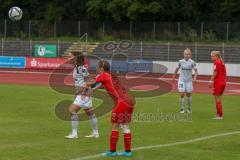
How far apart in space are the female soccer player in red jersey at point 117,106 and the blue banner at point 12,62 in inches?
1512

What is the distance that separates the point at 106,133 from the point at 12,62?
3573 centimetres

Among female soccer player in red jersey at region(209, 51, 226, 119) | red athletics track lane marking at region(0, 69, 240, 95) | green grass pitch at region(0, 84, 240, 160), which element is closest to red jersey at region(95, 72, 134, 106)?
green grass pitch at region(0, 84, 240, 160)

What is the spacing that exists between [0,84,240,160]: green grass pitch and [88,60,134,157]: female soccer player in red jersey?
35cm

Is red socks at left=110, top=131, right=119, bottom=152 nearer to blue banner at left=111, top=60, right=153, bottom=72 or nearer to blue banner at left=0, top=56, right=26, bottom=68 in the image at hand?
blue banner at left=111, top=60, right=153, bottom=72

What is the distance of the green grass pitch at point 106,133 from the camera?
12.6m

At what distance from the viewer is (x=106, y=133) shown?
52.1 ft

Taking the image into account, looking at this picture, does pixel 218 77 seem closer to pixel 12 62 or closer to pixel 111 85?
pixel 111 85

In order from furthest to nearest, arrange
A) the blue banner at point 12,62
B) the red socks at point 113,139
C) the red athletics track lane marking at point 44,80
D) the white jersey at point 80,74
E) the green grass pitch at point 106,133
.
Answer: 1. the blue banner at point 12,62
2. the red athletics track lane marking at point 44,80
3. the white jersey at point 80,74
4. the green grass pitch at point 106,133
5. the red socks at point 113,139

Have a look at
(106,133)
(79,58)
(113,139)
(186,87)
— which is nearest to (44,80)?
(186,87)

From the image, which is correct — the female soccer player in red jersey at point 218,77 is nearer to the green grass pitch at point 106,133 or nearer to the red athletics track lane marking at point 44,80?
the green grass pitch at point 106,133

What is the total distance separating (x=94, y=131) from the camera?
14898 mm

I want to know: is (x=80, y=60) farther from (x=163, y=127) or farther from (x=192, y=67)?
(x=192, y=67)

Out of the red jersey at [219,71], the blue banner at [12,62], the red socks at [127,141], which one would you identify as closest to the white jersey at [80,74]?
the red socks at [127,141]

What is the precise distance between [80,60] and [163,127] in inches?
144
